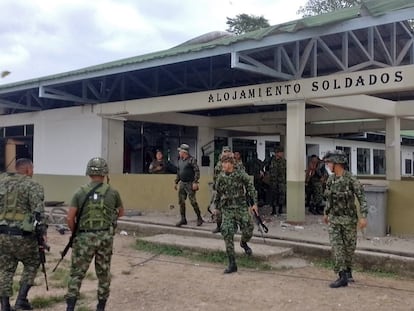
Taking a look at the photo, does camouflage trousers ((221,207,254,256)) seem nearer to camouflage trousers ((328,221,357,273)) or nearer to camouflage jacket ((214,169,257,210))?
camouflage jacket ((214,169,257,210))

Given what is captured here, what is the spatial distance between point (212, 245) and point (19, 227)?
3870mm

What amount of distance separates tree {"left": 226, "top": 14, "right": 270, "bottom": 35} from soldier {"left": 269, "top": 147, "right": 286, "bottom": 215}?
29776mm

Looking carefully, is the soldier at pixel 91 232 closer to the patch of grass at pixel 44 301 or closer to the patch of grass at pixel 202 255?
the patch of grass at pixel 44 301

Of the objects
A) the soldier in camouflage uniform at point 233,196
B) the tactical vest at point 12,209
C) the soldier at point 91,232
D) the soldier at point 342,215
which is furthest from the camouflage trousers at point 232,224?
the tactical vest at point 12,209

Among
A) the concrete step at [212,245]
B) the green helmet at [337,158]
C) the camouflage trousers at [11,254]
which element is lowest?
the concrete step at [212,245]

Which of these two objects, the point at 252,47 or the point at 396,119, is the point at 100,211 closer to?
the point at 252,47

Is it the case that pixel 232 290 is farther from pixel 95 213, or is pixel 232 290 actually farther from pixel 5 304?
pixel 5 304

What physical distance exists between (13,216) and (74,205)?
722 mm

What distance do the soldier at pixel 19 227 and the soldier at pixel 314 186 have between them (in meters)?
8.08

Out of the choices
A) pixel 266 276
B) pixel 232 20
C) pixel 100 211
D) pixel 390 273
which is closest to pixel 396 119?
pixel 390 273

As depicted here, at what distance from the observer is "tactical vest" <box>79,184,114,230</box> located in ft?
15.8

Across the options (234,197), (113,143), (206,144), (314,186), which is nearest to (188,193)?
(234,197)

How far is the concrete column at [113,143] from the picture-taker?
523 inches

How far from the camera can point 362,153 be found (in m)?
26.7
